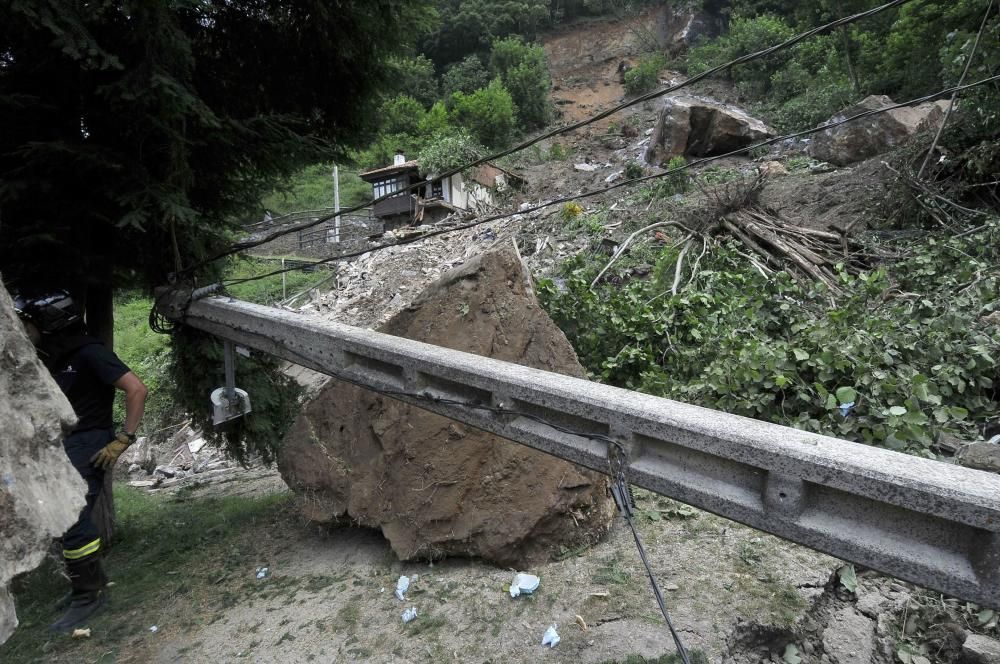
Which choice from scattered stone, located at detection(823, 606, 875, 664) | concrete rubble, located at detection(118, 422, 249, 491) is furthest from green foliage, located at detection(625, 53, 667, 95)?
scattered stone, located at detection(823, 606, 875, 664)

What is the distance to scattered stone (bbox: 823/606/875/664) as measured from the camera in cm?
260

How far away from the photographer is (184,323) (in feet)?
14.3

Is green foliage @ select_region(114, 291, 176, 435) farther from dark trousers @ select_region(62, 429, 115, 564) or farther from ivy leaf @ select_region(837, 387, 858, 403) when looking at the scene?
ivy leaf @ select_region(837, 387, 858, 403)

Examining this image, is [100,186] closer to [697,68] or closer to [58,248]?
[58,248]

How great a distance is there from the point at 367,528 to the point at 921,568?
3530 mm

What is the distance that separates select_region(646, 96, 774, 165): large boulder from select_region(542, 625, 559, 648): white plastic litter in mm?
18111

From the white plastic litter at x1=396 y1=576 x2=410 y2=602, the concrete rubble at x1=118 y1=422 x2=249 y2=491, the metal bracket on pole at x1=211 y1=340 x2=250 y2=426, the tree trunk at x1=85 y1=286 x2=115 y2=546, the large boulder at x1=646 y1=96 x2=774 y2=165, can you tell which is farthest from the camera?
the large boulder at x1=646 y1=96 x2=774 y2=165

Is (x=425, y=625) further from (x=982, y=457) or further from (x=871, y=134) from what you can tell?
(x=871, y=134)

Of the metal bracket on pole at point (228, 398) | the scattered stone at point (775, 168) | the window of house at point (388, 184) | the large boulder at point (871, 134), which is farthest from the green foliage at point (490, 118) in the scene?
the metal bracket on pole at point (228, 398)

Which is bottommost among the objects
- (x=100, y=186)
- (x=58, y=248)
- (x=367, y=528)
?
(x=367, y=528)

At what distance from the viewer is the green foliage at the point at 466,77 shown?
4006 centimetres

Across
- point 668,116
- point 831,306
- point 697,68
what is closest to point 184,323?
point 831,306

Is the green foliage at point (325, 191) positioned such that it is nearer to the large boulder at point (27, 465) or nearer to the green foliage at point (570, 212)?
the green foliage at point (570, 212)

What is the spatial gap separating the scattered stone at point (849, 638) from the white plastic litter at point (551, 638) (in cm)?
126
